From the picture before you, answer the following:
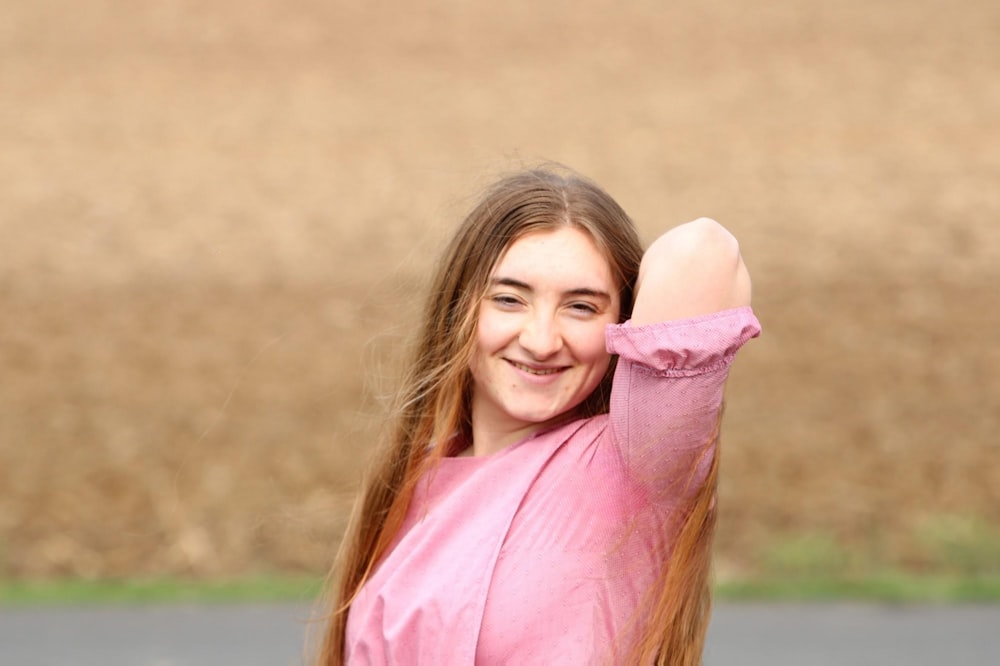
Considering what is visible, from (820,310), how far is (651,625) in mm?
7341

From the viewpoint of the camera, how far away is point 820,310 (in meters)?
9.13

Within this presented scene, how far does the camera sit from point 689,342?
72.9 inches

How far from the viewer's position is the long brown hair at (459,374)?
2.12m

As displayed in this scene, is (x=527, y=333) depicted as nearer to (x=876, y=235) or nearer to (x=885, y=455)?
(x=885, y=455)

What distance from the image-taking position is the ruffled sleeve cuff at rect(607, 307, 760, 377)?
1856mm

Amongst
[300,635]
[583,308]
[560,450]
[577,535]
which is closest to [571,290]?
[583,308]

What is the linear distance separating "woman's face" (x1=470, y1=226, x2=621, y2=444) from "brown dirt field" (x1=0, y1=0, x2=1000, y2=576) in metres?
0.39

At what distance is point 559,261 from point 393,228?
881cm

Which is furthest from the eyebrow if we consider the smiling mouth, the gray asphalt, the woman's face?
the gray asphalt

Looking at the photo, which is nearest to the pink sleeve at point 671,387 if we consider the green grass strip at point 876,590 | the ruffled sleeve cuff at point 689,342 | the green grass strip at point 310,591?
the ruffled sleeve cuff at point 689,342

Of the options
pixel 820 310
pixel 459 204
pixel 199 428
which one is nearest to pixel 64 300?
pixel 199 428

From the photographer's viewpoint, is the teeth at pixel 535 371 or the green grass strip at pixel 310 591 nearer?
the teeth at pixel 535 371

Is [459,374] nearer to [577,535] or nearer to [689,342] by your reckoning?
[577,535]

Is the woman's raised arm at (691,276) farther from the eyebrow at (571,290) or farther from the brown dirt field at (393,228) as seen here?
the brown dirt field at (393,228)
